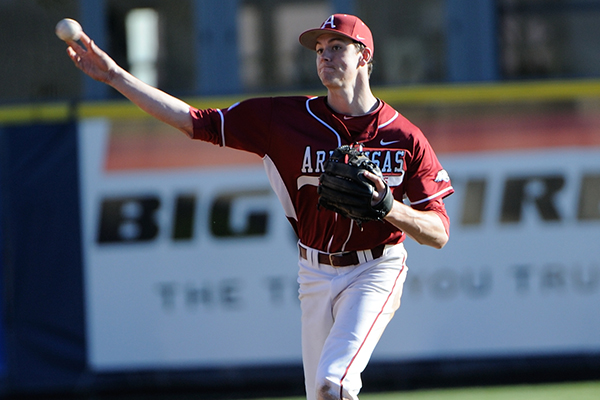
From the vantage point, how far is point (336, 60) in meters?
3.84

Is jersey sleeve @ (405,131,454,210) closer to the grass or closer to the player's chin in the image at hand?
the player's chin

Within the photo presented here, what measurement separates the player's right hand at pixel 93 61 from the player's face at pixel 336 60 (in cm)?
98

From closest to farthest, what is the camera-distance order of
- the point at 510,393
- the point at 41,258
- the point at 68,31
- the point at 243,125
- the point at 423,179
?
1. the point at 68,31
2. the point at 423,179
3. the point at 243,125
4. the point at 510,393
5. the point at 41,258

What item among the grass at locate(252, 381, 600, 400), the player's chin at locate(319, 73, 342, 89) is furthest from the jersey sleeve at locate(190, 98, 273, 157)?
the grass at locate(252, 381, 600, 400)

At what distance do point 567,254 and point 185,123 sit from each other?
14.4 feet

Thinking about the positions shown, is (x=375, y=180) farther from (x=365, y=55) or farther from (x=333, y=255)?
(x=365, y=55)

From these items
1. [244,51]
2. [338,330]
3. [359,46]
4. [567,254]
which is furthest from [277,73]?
[338,330]

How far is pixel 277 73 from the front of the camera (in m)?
8.02

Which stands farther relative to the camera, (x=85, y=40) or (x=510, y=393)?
(x=510, y=393)

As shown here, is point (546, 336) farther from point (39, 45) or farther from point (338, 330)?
point (39, 45)

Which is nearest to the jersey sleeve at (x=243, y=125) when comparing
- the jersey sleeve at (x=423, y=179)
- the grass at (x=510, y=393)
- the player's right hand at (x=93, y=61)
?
the player's right hand at (x=93, y=61)

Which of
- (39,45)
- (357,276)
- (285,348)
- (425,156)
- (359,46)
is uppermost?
(39,45)

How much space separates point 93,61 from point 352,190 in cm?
139

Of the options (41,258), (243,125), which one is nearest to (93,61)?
(243,125)
